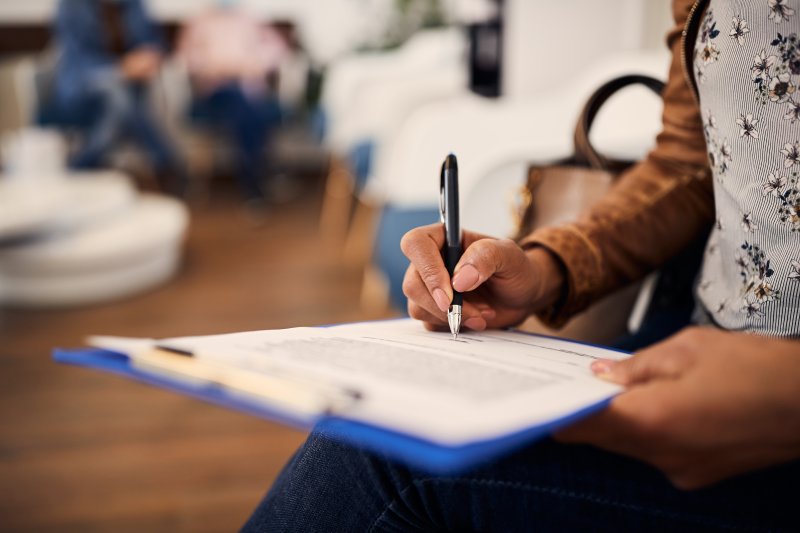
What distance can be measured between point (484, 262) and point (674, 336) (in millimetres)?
181

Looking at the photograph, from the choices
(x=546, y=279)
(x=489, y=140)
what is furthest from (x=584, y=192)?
(x=489, y=140)

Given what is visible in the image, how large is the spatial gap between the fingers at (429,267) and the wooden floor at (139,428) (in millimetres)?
836

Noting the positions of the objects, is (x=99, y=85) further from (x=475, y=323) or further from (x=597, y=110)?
(x=475, y=323)

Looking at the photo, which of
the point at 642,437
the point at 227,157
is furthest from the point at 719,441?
the point at 227,157

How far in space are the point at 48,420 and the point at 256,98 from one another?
276 cm

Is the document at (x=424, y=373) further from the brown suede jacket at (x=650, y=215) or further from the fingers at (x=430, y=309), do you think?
the brown suede jacket at (x=650, y=215)

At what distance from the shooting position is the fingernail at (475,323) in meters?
0.59

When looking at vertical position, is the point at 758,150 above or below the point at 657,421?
above

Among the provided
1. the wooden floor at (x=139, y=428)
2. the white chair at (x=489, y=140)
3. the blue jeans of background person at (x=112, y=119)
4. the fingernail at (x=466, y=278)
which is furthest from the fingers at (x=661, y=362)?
Answer: the blue jeans of background person at (x=112, y=119)

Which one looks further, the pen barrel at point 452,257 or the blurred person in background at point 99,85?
the blurred person in background at point 99,85

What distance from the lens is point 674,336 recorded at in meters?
0.40

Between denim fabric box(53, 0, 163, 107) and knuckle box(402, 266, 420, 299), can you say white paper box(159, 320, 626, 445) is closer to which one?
knuckle box(402, 266, 420, 299)

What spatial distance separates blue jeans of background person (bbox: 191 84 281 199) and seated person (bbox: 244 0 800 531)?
3.39m

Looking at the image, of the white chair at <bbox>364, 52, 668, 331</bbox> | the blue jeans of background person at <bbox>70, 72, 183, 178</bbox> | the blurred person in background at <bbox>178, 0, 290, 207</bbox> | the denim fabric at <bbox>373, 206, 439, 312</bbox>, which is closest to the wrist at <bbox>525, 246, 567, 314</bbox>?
the white chair at <bbox>364, 52, 668, 331</bbox>
